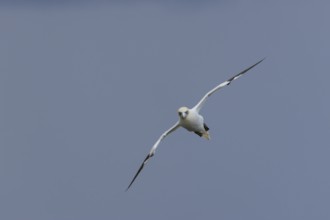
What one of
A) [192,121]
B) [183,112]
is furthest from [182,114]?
[192,121]

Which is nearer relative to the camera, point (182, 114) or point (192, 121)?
point (182, 114)

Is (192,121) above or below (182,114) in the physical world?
below

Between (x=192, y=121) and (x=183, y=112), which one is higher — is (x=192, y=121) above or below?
below

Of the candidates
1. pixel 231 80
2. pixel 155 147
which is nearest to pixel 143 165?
pixel 155 147

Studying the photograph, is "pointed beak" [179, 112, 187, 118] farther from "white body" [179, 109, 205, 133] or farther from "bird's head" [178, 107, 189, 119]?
"white body" [179, 109, 205, 133]

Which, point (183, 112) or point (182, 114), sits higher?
point (183, 112)

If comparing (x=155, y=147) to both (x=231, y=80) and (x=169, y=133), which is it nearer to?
(x=169, y=133)

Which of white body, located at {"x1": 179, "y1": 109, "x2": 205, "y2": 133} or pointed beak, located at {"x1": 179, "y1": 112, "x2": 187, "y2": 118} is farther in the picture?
white body, located at {"x1": 179, "y1": 109, "x2": 205, "y2": 133}

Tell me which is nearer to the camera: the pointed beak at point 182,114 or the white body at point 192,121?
the pointed beak at point 182,114

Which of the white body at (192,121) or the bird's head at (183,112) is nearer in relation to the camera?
the bird's head at (183,112)

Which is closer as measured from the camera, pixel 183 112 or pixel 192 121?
pixel 183 112

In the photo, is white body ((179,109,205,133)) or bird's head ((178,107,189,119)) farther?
white body ((179,109,205,133))

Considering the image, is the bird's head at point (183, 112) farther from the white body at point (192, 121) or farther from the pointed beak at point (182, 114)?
the white body at point (192, 121)

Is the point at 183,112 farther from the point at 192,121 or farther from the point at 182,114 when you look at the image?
the point at 192,121
